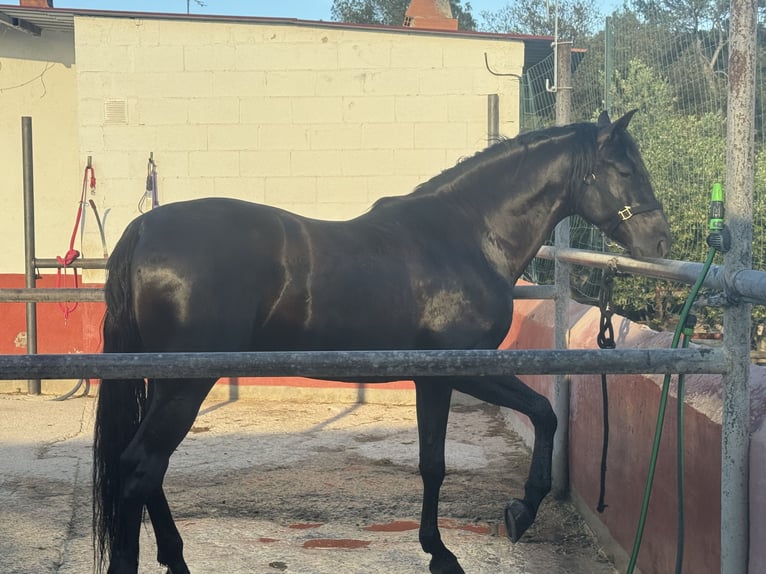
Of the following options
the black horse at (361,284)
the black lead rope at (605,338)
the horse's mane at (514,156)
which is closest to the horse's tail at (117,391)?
the black horse at (361,284)

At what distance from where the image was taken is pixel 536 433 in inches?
145

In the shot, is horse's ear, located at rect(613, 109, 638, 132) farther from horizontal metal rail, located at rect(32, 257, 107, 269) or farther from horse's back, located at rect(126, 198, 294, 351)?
horizontal metal rail, located at rect(32, 257, 107, 269)

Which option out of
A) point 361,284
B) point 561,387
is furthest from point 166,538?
point 561,387

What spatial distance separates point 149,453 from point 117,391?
33cm

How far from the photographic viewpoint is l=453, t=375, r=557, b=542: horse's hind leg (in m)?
3.57

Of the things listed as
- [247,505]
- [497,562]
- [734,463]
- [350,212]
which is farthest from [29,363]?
[350,212]

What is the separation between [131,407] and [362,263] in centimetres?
109

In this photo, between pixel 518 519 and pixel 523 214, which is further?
pixel 523 214

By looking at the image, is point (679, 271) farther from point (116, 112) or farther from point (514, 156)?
point (116, 112)

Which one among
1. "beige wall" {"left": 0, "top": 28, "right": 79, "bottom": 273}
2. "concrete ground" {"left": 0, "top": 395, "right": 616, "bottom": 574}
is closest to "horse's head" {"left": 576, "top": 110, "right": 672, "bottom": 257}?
"concrete ground" {"left": 0, "top": 395, "right": 616, "bottom": 574}

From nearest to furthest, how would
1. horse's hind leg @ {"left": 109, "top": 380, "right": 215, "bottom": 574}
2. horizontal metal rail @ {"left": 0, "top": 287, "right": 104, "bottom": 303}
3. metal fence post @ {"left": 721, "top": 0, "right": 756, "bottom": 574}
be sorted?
metal fence post @ {"left": 721, "top": 0, "right": 756, "bottom": 574}
horse's hind leg @ {"left": 109, "top": 380, "right": 215, "bottom": 574}
horizontal metal rail @ {"left": 0, "top": 287, "right": 104, "bottom": 303}

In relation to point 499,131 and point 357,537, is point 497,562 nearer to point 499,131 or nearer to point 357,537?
point 357,537

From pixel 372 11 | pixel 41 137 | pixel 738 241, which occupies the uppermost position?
pixel 372 11

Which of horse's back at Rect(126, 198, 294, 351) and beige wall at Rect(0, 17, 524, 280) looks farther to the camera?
beige wall at Rect(0, 17, 524, 280)
